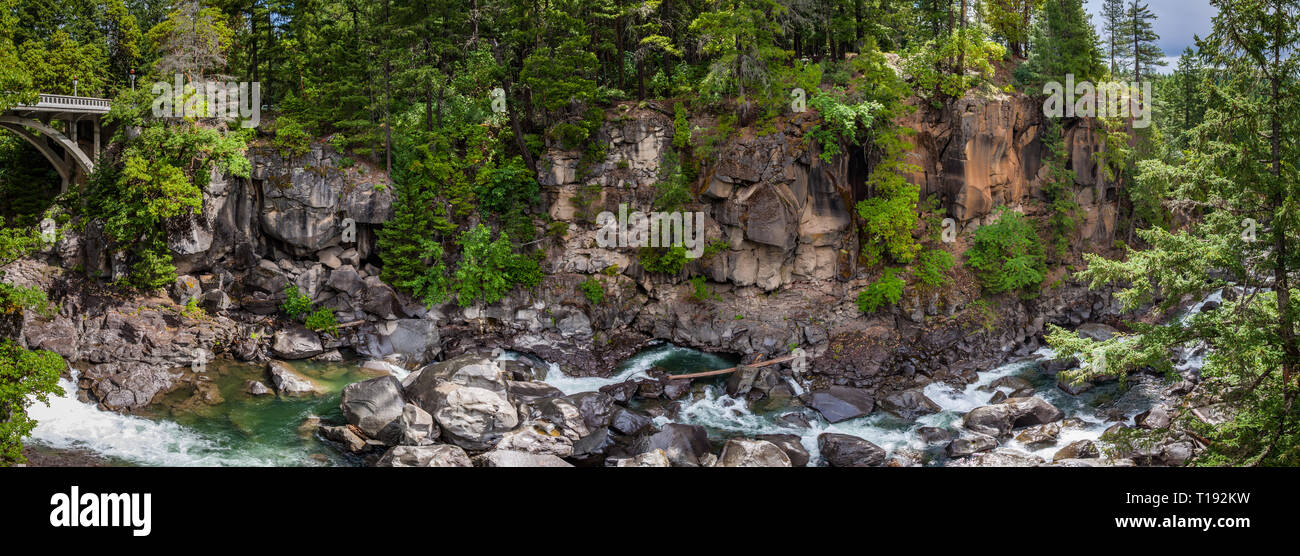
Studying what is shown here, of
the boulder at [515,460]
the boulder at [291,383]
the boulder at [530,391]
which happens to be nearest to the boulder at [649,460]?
the boulder at [515,460]

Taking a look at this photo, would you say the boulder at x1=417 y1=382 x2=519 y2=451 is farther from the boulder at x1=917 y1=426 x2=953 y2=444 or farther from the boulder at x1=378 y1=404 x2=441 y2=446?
the boulder at x1=917 y1=426 x2=953 y2=444

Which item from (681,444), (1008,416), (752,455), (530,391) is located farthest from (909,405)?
(530,391)

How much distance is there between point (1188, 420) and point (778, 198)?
15.9 meters

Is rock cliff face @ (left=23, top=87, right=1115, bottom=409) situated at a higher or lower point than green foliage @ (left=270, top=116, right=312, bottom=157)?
lower

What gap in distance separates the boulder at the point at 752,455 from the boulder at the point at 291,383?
42.7 feet

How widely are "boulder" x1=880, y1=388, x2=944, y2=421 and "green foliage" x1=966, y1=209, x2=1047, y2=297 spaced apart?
27.0ft

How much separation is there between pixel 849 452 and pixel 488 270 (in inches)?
612

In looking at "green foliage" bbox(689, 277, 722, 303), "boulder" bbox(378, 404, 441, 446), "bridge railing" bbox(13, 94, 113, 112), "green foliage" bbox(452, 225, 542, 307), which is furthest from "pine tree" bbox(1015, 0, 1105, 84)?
"bridge railing" bbox(13, 94, 113, 112)

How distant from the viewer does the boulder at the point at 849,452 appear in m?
18.4

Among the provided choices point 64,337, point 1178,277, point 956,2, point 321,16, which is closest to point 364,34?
point 321,16

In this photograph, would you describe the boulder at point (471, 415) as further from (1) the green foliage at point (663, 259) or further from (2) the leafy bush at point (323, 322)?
(1) the green foliage at point (663, 259)

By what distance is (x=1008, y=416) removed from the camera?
20062mm

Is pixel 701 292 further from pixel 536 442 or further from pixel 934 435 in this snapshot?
pixel 536 442

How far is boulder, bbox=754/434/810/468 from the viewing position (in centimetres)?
1819
